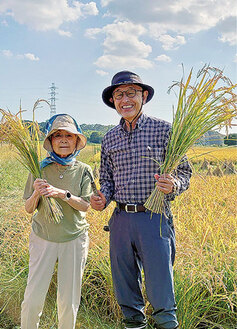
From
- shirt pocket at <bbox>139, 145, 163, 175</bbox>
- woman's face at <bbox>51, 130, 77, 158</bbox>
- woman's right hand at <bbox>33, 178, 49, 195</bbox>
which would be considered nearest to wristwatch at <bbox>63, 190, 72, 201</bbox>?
woman's right hand at <bbox>33, 178, 49, 195</bbox>

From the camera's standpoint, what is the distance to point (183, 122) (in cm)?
201

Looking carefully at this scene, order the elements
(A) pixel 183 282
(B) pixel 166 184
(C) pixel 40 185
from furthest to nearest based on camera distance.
Result: (A) pixel 183 282
(C) pixel 40 185
(B) pixel 166 184

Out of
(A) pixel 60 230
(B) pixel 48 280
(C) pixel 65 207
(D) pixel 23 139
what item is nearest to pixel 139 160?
(C) pixel 65 207

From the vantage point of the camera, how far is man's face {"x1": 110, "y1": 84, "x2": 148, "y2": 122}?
7.02 feet

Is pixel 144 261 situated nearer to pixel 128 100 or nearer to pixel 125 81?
pixel 128 100

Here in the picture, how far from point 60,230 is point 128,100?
94cm

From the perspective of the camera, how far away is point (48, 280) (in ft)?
6.91

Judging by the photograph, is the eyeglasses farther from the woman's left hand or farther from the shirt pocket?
the woman's left hand

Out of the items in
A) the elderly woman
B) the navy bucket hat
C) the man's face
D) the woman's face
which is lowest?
the elderly woman

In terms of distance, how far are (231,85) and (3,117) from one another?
1.49 m

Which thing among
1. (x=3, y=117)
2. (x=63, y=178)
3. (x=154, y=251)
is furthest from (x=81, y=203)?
(x=3, y=117)

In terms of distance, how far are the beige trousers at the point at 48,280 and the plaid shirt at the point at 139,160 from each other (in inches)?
18.3

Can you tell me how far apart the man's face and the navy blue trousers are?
632 millimetres

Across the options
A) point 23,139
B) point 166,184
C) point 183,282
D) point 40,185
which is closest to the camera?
point 166,184
